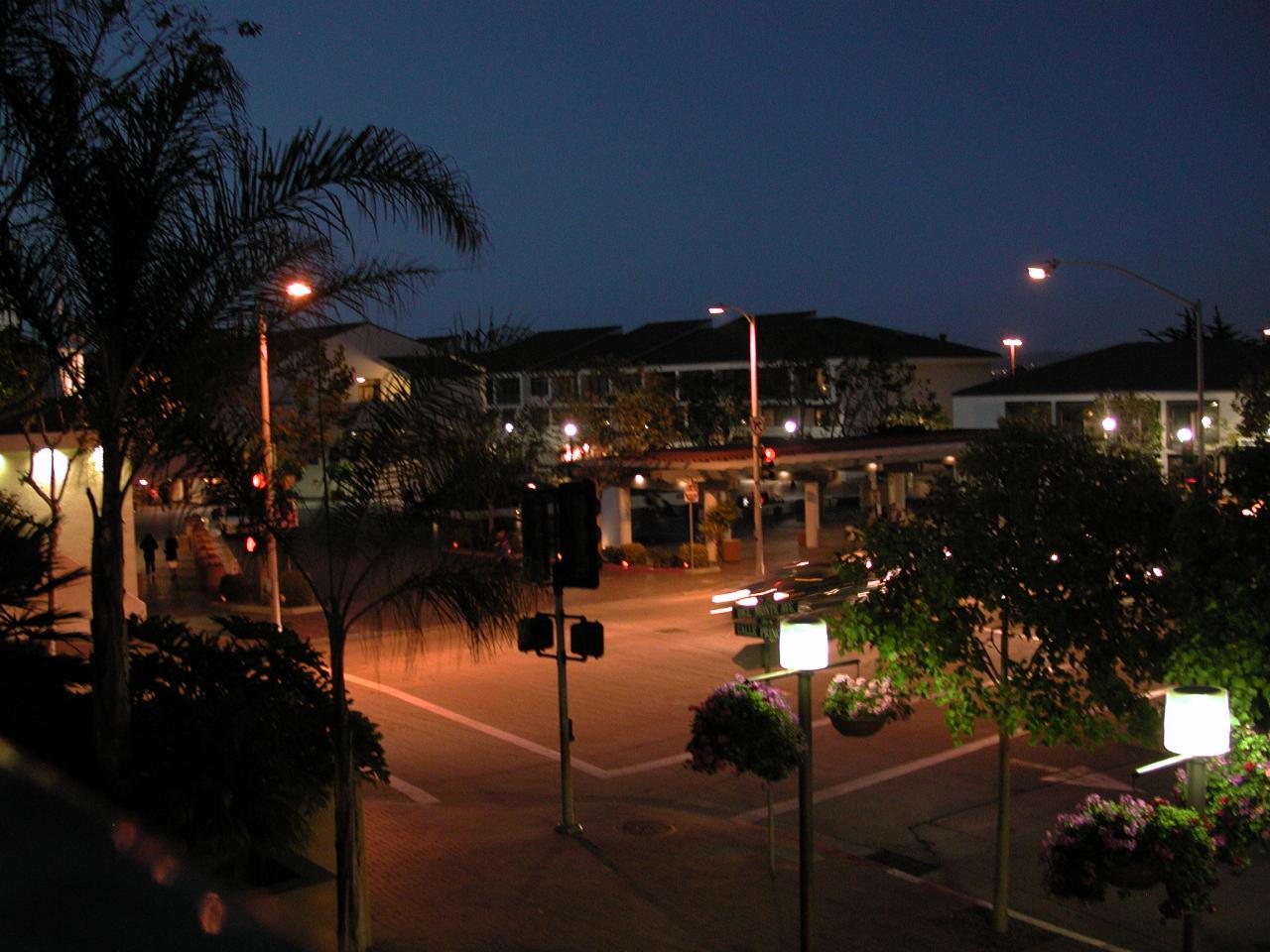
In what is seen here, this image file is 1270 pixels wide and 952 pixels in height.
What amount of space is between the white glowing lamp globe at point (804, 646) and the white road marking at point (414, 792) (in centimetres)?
531

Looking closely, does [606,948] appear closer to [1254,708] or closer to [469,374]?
[469,374]

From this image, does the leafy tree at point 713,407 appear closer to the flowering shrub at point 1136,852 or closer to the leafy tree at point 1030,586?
the leafy tree at point 1030,586

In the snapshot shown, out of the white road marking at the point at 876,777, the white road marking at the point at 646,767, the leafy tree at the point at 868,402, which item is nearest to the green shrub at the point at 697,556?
the white road marking at the point at 876,777

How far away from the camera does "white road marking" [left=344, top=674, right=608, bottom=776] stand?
14.9 meters

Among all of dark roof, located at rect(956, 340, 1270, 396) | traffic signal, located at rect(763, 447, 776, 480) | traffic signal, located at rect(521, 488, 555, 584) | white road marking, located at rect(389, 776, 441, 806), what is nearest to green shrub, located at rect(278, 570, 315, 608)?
traffic signal, located at rect(763, 447, 776, 480)

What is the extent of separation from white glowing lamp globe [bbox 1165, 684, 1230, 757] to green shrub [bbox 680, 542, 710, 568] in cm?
2906

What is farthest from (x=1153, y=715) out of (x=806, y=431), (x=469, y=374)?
(x=806, y=431)

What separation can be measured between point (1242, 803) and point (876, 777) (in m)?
6.39

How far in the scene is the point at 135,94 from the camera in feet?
27.4

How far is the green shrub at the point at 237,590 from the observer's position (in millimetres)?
29094

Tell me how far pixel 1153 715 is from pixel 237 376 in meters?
6.57

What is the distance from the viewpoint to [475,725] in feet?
55.1

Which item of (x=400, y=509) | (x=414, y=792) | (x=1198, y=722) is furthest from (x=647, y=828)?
(x=1198, y=722)

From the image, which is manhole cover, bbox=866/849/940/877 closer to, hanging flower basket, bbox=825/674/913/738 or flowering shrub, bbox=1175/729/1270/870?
hanging flower basket, bbox=825/674/913/738
